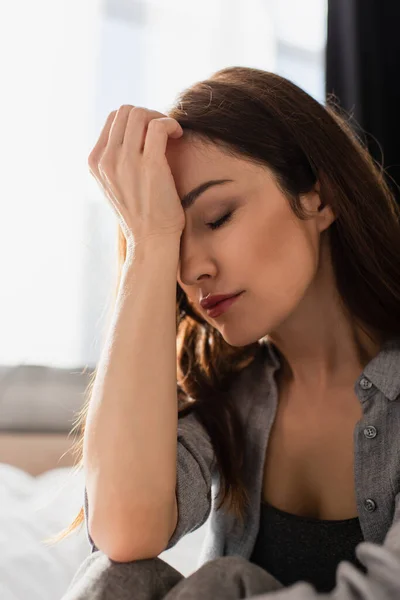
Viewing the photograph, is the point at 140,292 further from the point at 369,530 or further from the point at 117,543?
the point at 369,530

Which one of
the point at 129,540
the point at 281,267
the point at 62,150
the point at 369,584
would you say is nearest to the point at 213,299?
the point at 281,267

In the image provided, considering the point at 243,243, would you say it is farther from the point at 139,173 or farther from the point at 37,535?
the point at 37,535

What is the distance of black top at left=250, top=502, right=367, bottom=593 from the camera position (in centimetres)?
116

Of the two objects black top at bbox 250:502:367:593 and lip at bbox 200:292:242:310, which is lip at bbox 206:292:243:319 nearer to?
lip at bbox 200:292:242:310

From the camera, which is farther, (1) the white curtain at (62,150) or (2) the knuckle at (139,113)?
(1) the white curtain at (62,150)

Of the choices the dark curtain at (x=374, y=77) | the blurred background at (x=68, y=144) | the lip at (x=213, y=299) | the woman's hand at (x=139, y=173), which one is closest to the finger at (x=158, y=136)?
the woman's hand at (x=139, y=173)

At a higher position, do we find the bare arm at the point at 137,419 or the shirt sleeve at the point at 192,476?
the bare arm at the point at 137,419

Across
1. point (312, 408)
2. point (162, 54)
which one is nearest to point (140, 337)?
point (312, 408)

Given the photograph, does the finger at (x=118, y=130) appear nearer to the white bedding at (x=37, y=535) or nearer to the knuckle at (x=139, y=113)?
the knuckle at (x=139, y=113)

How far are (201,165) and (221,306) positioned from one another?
0.24 metres

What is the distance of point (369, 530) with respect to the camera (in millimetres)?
1112

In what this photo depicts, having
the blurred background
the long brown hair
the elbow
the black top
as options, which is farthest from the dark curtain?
the elbow

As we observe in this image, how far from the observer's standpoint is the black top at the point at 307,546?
1158 mm

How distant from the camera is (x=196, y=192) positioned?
1145 mm
